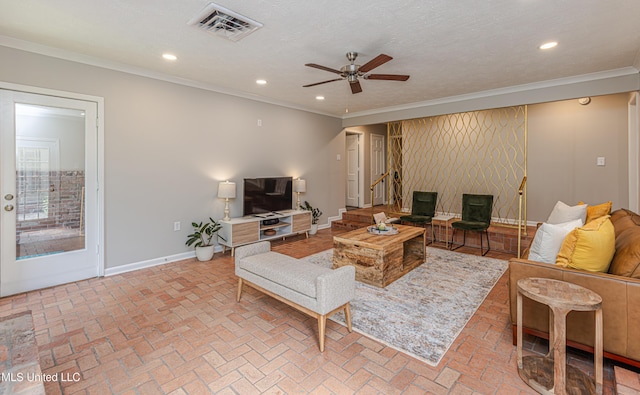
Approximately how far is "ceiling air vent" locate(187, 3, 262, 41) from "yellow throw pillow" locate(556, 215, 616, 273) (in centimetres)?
302

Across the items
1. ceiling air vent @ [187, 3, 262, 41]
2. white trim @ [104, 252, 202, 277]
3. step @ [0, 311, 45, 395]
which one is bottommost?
white trim @ [104, 252, 202, 277]

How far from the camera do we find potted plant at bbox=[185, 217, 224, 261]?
438 centimetres

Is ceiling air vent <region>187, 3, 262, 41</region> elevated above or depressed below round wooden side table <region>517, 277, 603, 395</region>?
above

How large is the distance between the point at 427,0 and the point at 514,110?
4.42m

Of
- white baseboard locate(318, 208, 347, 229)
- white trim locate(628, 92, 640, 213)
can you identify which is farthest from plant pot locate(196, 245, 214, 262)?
white trim locate(628, 92, 640, 213)

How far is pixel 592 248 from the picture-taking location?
200 cm

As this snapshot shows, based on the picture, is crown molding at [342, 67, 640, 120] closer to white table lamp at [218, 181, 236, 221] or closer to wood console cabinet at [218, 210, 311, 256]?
wood console cabinet at [218, 210, 311, 256]

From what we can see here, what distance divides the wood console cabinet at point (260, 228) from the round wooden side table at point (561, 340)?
12.4 feet

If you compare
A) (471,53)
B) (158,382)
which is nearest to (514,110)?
(471,53)

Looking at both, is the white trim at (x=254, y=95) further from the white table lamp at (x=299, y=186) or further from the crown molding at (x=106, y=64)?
the white table lamp at (x=299, y=186)

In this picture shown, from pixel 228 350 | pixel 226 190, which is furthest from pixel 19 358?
pixel 226 190

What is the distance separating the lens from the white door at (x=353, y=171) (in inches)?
317

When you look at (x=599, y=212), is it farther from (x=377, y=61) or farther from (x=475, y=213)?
(x=377, y=61)

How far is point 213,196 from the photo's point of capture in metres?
4.79
